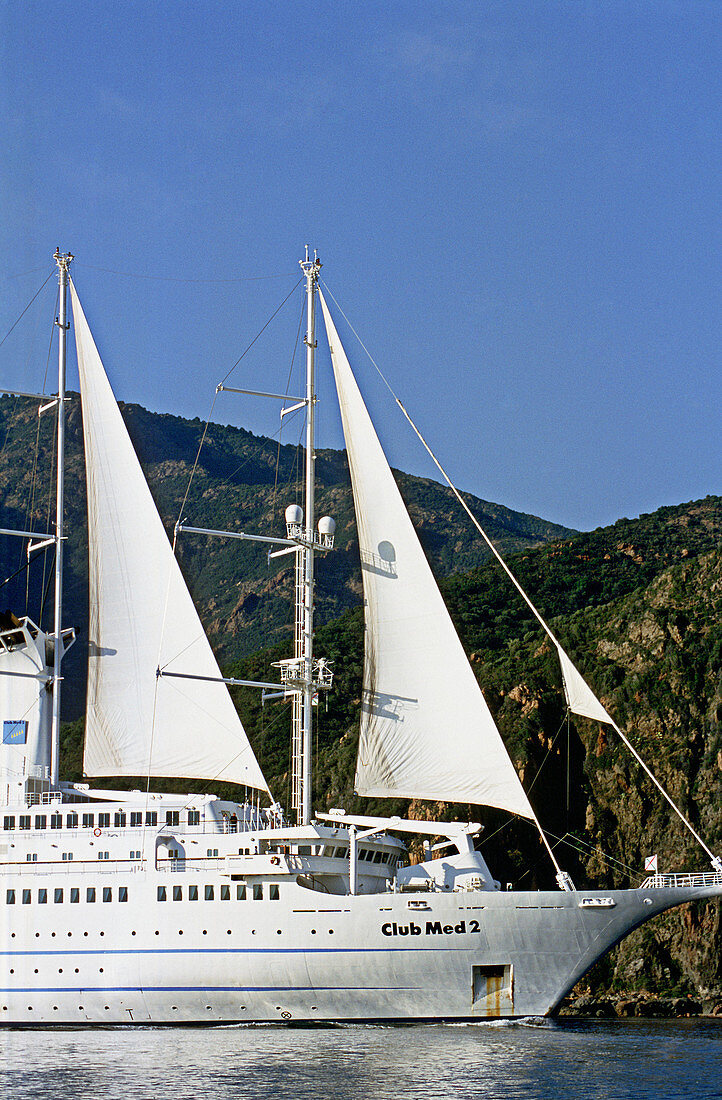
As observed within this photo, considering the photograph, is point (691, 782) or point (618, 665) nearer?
point (691, 782)

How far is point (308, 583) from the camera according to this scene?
106 ft

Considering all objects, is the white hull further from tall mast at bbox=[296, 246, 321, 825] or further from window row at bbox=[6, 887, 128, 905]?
tall mast at bbox=[296, 246, 321, 825]

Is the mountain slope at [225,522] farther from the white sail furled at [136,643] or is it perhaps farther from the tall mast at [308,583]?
the tall mast at [308,583]

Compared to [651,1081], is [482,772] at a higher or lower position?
higher

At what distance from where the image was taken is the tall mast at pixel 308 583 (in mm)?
31438

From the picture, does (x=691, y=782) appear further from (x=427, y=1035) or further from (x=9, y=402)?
(x=9, y=402)

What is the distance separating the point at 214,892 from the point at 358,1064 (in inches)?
290

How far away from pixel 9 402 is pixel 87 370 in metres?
80.1

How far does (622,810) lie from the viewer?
5091 cm

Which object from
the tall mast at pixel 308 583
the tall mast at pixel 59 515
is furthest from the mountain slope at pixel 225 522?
the tall mast at pixel 308 583

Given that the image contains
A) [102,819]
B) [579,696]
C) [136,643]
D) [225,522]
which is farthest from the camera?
[225,522]

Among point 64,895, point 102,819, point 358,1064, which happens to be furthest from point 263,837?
point 358,1064

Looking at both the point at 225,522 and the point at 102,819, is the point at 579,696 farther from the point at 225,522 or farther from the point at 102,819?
the point at 225,522

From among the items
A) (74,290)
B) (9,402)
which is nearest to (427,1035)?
(74,290)
